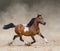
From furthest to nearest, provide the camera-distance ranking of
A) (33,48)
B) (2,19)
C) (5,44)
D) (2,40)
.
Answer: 1. (2,19)
2. (2,40)
3. (5,44)
4. (33,48)

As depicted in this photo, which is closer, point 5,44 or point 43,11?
point 5,44

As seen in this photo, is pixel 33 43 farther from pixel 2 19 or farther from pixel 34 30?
pixel 2 19

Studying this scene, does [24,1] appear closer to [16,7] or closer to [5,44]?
[16,7]

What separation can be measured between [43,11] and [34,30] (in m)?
1.15

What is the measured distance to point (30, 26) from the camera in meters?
3.98

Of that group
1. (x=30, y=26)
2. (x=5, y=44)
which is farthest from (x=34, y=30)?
(x=5, y=44)

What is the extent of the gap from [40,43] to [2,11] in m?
1.02

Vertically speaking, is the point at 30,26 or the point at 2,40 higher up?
the point at 30,26

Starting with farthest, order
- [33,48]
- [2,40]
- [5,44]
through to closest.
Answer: [2,40] → [5,44] → [33,48]

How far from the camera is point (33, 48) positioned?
382 centimetres

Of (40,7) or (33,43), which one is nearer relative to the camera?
(33,43)

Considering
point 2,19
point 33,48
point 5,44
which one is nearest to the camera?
point 33,48

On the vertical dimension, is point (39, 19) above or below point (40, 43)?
above

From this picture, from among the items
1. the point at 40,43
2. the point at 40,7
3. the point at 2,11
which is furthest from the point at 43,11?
the point at 40,43
